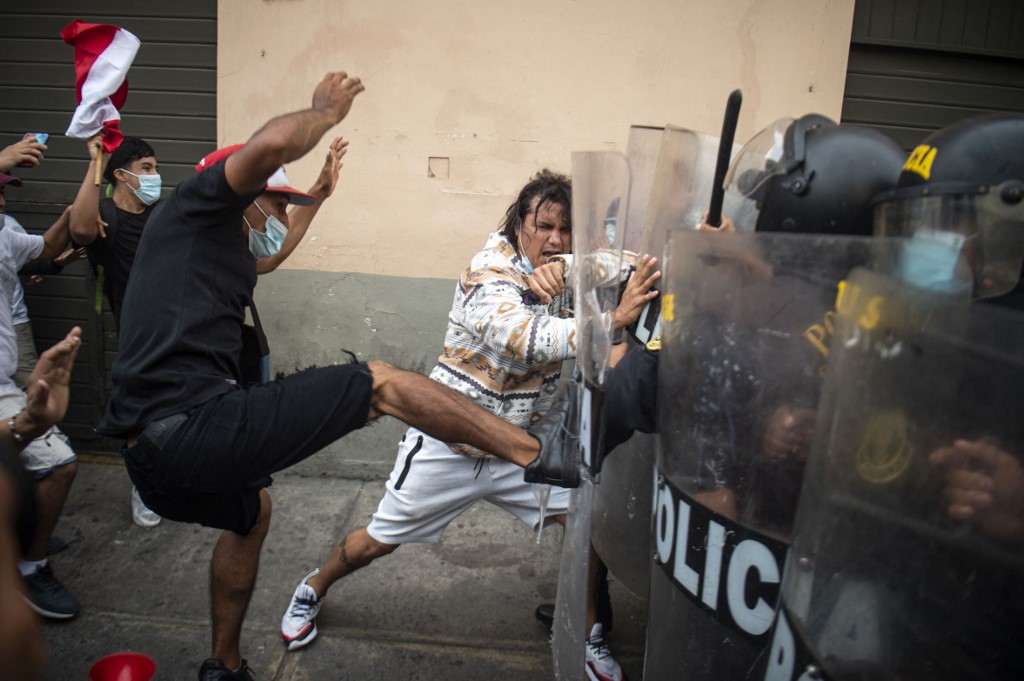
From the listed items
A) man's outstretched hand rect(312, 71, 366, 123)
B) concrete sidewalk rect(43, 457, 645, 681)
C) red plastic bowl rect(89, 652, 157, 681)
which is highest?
man's outstretched hand rect(312, 71, 366, 123)

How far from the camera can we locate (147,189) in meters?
3.90

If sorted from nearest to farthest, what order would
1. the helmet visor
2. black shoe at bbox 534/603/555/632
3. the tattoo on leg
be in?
the helmet visor
the tattoo on leg
black shoe at bbox 534/603/555/632

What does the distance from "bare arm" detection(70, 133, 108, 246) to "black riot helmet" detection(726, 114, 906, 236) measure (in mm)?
3127

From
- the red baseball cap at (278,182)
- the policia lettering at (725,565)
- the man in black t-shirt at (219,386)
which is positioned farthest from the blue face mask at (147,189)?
the policia lettering at (725,565)

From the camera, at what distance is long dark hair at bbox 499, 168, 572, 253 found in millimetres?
2938

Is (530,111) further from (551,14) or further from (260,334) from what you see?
(260,334)

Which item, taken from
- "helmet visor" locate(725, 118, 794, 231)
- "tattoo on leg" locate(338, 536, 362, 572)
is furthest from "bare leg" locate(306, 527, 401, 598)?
"helmet visor" locate(725, 118, 794, 231)

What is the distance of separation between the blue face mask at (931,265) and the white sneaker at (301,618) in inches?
103

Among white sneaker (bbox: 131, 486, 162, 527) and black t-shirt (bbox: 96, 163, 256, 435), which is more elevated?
black t-shirt (bbox: 96, 163, 256, 435)

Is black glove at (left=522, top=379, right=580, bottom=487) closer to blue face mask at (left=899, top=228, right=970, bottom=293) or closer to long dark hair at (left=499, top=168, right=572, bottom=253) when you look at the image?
long dark hair at (left=499, top=168, right=572, bottom=253)

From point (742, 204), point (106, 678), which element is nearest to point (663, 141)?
point (742, 204)

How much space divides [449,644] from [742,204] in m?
2.11

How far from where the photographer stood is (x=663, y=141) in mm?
2109

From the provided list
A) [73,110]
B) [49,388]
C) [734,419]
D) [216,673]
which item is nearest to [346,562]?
[216,673]
